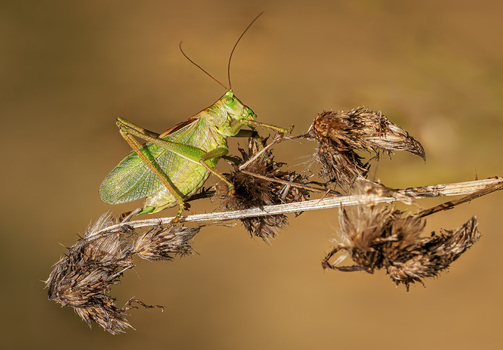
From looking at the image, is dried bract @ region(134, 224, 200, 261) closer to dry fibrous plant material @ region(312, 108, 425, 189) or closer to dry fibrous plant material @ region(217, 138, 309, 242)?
dry fibrous plant material @ region(217, 138, 309, 242)

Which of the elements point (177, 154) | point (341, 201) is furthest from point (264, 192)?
point (177, 154)

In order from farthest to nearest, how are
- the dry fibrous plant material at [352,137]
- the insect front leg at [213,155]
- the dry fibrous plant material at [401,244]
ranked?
1. the insect front leg at [213,155]
2. the dry fibrous plant material at [352,137]
3. the dry fibrous plant material at [401,244]

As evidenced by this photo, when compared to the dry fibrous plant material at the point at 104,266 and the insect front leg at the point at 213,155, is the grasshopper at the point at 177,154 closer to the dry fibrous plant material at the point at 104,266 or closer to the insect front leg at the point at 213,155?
the insect front leg at the point at 213,155

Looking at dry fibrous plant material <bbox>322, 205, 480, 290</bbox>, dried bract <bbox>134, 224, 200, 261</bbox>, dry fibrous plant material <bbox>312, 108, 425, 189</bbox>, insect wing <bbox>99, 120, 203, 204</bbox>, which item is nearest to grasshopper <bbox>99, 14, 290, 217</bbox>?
insect wing <bbox>99, 120, 203, 204</bbox>

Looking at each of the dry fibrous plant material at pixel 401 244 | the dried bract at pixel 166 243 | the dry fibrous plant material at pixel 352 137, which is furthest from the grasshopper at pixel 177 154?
the dry fibrous plant material at pixel 401 244

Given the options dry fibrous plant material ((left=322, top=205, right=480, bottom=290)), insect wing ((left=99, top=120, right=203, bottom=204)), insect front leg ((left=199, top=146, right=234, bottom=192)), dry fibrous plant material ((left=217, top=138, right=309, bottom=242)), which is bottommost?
dry fibrous plant material ((left=322, top=205, right=480, bottom=290))

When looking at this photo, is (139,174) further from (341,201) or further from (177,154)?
(341,201)
